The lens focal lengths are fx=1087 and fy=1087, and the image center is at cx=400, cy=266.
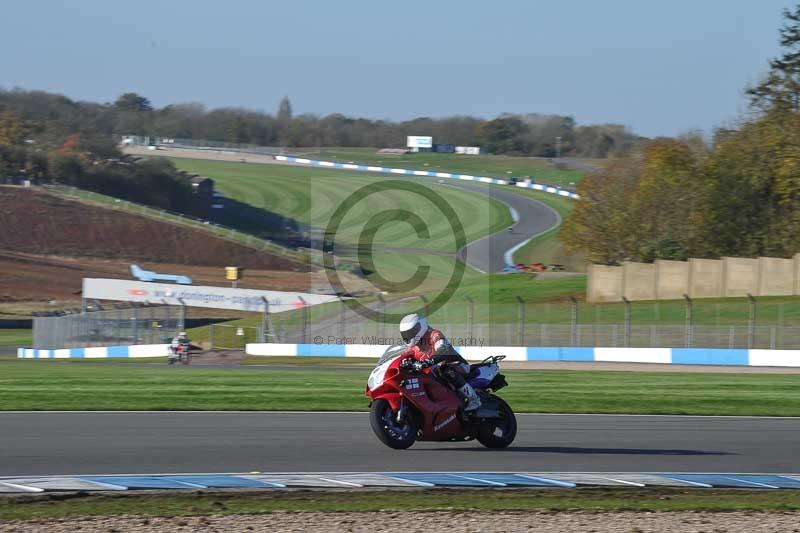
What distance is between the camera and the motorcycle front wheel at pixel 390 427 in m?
12.4

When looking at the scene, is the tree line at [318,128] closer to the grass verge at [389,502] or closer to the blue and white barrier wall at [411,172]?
the blue and white barrier wall at [411,172]

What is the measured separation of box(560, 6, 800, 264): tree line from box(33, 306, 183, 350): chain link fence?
29206 mm

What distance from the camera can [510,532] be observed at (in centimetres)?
856

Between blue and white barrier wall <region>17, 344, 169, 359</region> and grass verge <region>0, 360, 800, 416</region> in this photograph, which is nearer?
grass verge <region>0, 360, 800, 416</region>

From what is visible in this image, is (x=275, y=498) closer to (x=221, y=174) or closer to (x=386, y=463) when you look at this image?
(x=386, y=463)

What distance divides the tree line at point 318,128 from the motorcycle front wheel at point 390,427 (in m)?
139

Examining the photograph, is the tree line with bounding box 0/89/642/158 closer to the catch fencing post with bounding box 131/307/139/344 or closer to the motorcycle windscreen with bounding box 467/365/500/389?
the catch fencing post with bounding box 131/307/139/344

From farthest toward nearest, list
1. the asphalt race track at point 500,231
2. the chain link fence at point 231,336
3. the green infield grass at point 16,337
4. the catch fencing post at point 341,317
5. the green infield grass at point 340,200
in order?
the green infield grass at point 340,200
the asphalt race track at point 500,231
the green infield grass at point 16,337
the chain link fence at point 231,336
the catch fencing post at point 341,317

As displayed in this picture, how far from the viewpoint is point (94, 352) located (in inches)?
1839

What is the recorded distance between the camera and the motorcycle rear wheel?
43.0 feet

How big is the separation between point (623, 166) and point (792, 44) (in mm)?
20670

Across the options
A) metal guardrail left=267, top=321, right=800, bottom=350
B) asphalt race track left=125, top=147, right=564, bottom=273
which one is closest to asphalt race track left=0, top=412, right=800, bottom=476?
metal guardrail left=267, top=321, right=800, bottom=350

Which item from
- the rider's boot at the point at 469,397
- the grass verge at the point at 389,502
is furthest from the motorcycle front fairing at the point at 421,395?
the grass verge at the point at 389,502

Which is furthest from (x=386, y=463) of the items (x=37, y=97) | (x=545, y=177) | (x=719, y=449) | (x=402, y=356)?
(x=37, y=97)
